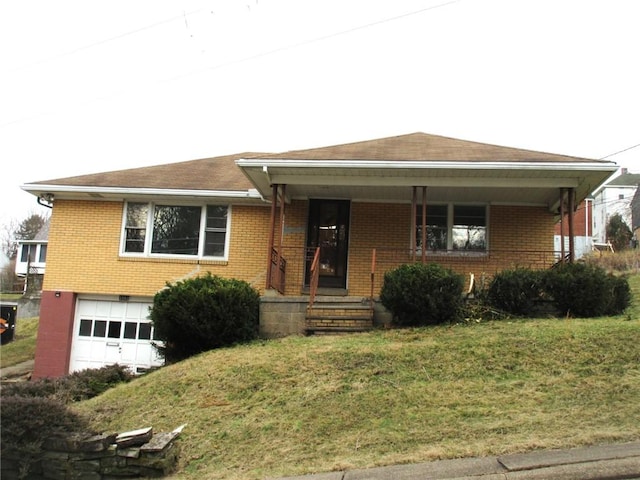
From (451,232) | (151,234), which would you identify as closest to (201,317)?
(151,234)

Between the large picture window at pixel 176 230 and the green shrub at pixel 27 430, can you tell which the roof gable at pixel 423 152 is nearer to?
the large picture window at pixel 176 230

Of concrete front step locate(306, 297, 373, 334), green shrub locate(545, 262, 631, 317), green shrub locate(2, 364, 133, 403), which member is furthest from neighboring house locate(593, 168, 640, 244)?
green shrub locate(2, 364, 133, 403)

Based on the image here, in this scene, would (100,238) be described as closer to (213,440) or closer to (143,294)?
(143,294)

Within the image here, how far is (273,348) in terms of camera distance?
885 cm

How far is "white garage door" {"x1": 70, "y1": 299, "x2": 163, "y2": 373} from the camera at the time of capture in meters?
13.0

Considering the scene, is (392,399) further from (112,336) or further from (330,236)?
(112,336)

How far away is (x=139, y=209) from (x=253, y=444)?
913cm

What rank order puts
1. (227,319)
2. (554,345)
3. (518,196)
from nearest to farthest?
(554,345) < (227,319) < (518,196)

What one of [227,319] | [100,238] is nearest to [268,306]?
[227,319]

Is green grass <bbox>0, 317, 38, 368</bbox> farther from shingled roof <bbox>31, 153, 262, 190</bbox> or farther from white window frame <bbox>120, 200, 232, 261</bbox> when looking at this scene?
shingled roof <bbox>31, 153, 262, 190</bbox>

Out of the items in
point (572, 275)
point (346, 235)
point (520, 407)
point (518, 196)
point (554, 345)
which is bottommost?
point (520, 407)

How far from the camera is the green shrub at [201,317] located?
371 inches

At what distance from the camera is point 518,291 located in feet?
32.0

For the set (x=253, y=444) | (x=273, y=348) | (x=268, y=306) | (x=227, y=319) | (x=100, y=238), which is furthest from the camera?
(x=100, y=238)
